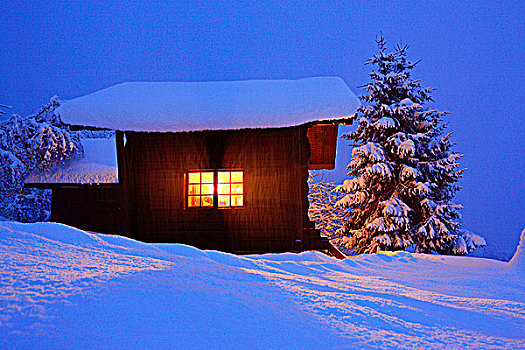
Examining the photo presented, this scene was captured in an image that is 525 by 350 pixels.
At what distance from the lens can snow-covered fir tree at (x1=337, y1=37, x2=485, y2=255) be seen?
43.1ft

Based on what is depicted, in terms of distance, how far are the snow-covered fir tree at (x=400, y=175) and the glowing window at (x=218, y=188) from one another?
6762 millimetres

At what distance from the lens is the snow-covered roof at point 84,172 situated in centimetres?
1212

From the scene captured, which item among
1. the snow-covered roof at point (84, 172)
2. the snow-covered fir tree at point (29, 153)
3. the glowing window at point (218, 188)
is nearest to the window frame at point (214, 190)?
the glowing window at point (218, 188)

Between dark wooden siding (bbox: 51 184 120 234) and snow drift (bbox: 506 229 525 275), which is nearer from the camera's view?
snow drift (bbox: 506 229 525 275)

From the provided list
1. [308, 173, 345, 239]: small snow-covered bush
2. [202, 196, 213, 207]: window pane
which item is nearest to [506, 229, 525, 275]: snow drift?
[202, 196, 213, 207]: window pane

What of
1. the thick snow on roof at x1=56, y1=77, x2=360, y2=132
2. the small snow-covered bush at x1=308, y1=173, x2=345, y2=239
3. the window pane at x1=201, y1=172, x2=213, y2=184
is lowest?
the small snow-covered bush at x1=308, y1=173, x2=345, y2=239

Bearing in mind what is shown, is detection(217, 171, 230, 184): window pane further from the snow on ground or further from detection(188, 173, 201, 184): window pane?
the snow on ground

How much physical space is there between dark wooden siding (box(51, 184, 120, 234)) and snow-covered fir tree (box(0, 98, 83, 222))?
168cm

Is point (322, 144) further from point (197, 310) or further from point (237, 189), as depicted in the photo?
point (197, 310)

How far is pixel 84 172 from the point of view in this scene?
Answer: 1252 cm

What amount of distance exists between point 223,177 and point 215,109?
1844 millimetres

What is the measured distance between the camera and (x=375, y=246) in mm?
13102

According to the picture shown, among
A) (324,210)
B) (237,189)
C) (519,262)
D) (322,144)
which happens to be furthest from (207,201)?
(324,210)

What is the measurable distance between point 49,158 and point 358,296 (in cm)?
1485
